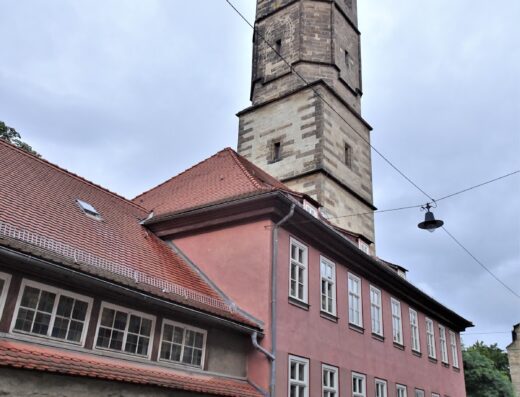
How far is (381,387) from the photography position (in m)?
17.2

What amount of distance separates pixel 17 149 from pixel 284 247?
7.04m

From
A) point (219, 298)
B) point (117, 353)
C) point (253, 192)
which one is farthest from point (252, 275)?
point (117, 353)

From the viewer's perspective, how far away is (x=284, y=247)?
14094mm

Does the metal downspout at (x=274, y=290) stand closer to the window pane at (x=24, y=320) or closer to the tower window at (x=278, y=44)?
the window pane at (x=24, y=320)

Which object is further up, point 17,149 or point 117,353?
point 17,149

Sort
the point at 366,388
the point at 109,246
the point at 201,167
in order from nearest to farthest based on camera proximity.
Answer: the point at 109,246, the point at 366,388, the point at 201,167

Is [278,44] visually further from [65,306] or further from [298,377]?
[65,306]

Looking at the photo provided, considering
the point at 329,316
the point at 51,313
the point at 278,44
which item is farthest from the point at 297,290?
the point at 278,44

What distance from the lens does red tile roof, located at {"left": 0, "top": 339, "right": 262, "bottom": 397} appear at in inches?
322

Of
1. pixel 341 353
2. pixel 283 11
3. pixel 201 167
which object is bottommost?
pixel 341 353

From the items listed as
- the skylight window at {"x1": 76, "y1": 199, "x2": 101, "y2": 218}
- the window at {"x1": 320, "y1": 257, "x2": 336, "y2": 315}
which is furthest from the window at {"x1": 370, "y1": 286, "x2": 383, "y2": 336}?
the skylight window at {"x1": 76, "y1": 199, "x2": 101, "y2": 218}

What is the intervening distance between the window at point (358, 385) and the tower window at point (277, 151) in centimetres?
1265

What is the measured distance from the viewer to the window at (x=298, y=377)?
13.2 metres

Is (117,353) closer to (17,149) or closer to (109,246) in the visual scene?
(109,246)
